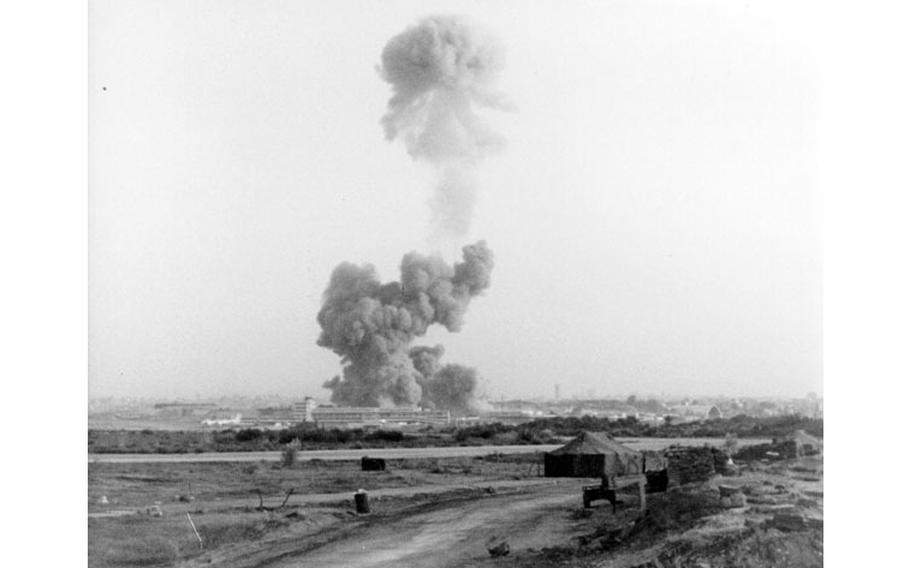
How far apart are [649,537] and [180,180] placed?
14.4ft

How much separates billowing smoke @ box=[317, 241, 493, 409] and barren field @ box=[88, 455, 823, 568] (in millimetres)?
557

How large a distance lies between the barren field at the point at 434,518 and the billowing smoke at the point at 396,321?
21.9 inches

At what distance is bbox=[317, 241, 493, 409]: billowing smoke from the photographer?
8156 millimetres

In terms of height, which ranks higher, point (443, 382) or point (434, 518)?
point (443, 382)

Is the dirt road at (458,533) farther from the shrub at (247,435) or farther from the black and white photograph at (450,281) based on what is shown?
the shrub at (247,435)

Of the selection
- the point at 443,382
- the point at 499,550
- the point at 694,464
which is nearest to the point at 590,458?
the point at 694,464

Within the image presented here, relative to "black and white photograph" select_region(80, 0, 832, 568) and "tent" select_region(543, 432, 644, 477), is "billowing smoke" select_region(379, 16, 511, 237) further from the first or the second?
"tent" select_region(543, 432, 644, 477)

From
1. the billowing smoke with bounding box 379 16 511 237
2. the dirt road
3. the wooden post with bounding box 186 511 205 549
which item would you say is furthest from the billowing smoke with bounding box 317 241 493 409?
the wooden post with bounding box 186 511 205 549

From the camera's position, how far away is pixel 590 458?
896cm

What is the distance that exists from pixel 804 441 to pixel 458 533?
3199mm

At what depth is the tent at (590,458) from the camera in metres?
8.88

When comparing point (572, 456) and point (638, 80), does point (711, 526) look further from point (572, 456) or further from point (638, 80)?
point (638, 80)

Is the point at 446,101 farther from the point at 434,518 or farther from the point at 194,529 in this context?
the point at 194,529

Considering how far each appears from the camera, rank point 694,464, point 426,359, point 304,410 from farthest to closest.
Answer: point 694,464 < point 426,359 < point 304,410
